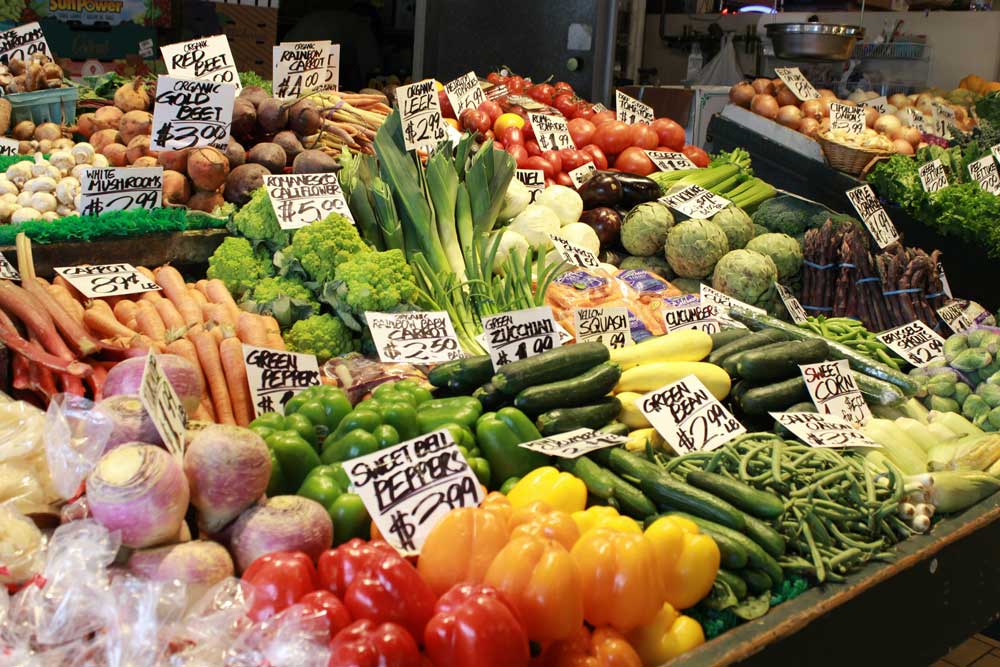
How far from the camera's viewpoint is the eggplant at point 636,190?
473cm

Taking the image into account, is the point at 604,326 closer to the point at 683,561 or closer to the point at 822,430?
the point at 822,430

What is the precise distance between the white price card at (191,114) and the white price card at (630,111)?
99.3 inches

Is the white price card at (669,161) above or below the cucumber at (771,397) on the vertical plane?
above

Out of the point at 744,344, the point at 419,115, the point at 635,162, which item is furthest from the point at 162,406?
the point at 635,162

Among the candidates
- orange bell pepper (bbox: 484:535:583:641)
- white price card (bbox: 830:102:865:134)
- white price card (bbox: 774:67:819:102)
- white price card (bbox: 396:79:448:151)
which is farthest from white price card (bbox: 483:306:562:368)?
white price card (bbox: 774:67:819:102)

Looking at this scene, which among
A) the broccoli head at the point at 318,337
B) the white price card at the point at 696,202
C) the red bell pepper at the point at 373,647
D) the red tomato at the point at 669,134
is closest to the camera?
the red bell pepper at the point at 373,647

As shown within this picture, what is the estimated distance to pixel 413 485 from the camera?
203 centimetres

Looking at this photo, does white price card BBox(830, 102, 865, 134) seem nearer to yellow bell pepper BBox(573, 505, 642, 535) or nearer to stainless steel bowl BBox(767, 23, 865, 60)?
stainless steel bowl BBox(767, 23, 865, 60)

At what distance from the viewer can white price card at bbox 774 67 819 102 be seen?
6152 mm

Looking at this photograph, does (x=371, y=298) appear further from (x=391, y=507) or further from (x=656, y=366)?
(x=391, y=507)

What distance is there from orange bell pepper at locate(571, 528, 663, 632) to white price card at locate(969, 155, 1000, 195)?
4.55 metres

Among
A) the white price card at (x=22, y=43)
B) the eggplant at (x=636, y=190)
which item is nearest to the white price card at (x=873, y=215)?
the eggplant at (x=636, y=190)

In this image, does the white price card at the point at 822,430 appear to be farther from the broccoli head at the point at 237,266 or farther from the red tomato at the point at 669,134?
the red tomato at the point at 669,134

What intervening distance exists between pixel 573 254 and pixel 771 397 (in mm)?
1362
